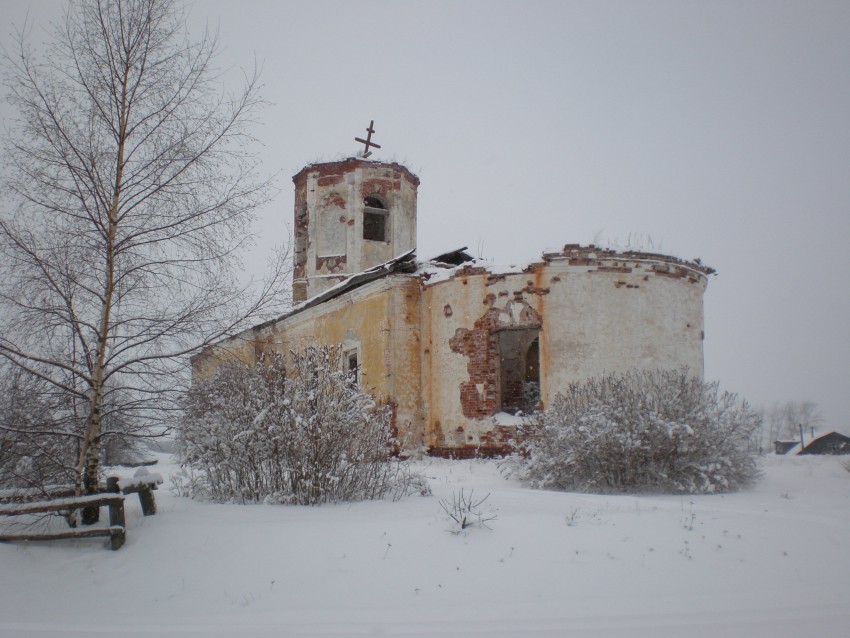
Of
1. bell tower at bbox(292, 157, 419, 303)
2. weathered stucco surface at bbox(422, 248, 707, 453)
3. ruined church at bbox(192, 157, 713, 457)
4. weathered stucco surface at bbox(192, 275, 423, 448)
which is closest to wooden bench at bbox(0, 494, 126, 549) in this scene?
ruined church at bbox(192, 157, 713, 457)

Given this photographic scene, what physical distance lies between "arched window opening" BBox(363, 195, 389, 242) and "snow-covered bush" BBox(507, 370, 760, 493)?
37.1 ft

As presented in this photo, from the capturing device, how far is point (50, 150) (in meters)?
6.69

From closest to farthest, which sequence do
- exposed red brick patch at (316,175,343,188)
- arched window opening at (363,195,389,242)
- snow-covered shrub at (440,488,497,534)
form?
1. snow-covered shrub at (440,488,497,534)
2. exposed red brick patch at (316,175,343,188)
3. arched window opening at (363,195,389,242)

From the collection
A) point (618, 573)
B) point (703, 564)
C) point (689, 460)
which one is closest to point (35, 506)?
point (618, 573)

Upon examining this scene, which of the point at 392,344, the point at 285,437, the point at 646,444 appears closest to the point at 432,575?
the point at 285,437

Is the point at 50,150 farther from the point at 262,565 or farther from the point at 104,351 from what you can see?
the point at 262,565

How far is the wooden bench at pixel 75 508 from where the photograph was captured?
19.0ft

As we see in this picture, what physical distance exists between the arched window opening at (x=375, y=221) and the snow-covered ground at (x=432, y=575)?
45.2 ft

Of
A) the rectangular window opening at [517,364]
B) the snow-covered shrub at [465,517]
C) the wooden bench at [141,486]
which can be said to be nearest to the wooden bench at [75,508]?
the wooden bench at [141,486]

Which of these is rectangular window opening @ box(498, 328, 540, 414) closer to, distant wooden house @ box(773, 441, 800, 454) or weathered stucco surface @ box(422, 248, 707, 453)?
weathered stucco surface @ box(422, 248, 707, 453)

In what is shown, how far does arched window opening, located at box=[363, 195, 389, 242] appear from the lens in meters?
19.9

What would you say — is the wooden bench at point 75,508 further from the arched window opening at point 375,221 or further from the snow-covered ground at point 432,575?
the arched window opening at point 375,221

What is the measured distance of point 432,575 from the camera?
17.3 feet

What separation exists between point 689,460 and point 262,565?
20.0ft
